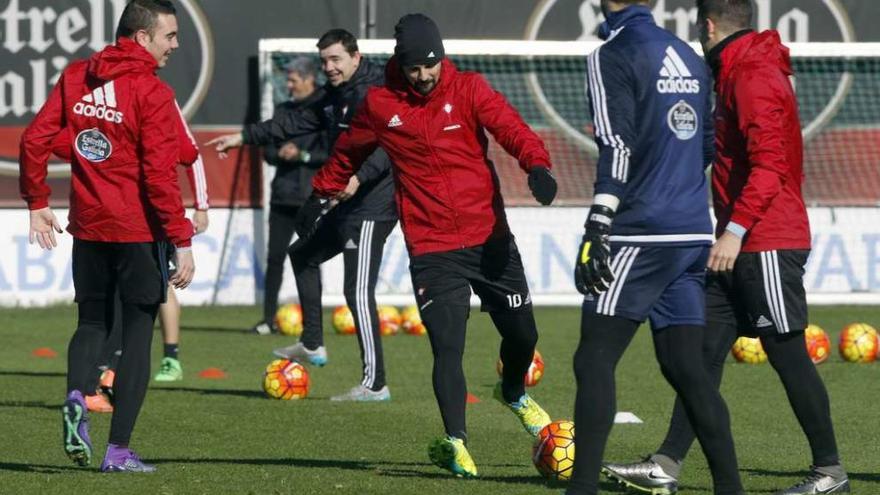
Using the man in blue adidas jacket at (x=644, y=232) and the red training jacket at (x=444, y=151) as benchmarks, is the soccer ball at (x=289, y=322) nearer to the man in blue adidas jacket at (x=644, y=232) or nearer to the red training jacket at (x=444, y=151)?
the red training jacket at (x=444, y=151)

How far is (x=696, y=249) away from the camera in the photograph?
6.87 m

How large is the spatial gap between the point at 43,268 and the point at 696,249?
13295mm

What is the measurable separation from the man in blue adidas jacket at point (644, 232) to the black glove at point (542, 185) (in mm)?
964

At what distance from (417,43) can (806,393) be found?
90.6 inches

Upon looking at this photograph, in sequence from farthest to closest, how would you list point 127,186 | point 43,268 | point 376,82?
point 43,268 < point 376,82 < point 127,186

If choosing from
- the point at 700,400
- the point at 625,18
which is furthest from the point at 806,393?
the point at 625,18

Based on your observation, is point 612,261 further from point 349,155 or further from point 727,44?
point 349,155

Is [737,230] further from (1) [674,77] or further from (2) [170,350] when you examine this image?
(2) [170,350]

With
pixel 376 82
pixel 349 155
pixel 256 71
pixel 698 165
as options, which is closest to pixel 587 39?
pixel 256 71

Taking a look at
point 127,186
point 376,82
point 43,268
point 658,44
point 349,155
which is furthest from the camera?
point 43,268

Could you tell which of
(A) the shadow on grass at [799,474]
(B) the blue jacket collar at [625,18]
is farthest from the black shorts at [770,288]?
(B) the blue jacket collar at [625,18]

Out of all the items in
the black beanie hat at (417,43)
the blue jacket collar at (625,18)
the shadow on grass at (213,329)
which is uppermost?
the blue jacket collar at (625,18)

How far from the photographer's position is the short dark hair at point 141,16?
8.25 meters

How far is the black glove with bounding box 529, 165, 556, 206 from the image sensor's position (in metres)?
7.73
